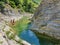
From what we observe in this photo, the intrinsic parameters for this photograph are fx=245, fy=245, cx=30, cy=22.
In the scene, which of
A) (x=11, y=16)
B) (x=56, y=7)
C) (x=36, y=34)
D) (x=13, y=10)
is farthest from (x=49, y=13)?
(x=13, y=10)

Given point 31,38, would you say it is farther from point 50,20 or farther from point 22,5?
point 22,5

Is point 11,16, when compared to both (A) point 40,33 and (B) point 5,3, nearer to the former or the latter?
(B) point 5,3

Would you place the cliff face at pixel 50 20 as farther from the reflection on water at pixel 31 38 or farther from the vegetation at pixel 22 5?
the vegetation at pixel 22 5

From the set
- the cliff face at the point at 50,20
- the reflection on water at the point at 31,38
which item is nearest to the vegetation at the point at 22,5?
the reflection on water at the point at 31,38

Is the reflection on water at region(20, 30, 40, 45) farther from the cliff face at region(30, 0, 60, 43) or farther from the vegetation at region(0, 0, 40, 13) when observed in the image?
the vegetation at region(0, 0, 40, 13)

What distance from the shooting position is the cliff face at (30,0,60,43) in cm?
4534

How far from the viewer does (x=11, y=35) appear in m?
41.1

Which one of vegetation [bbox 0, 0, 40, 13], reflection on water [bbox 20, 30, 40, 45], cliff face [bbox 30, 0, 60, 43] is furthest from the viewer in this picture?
vegetation [bbox 0, 0, 40, 13]

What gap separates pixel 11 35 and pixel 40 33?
31.6 feet

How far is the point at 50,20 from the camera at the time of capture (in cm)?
4722

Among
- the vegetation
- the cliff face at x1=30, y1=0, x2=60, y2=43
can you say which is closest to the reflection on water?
the cliff face at x1=30, y1=0, x2=60, y2=43

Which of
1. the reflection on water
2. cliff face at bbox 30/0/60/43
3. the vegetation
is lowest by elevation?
the vegetation

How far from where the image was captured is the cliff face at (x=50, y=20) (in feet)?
149

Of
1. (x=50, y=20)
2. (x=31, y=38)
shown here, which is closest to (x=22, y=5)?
(x=31, y=38)
